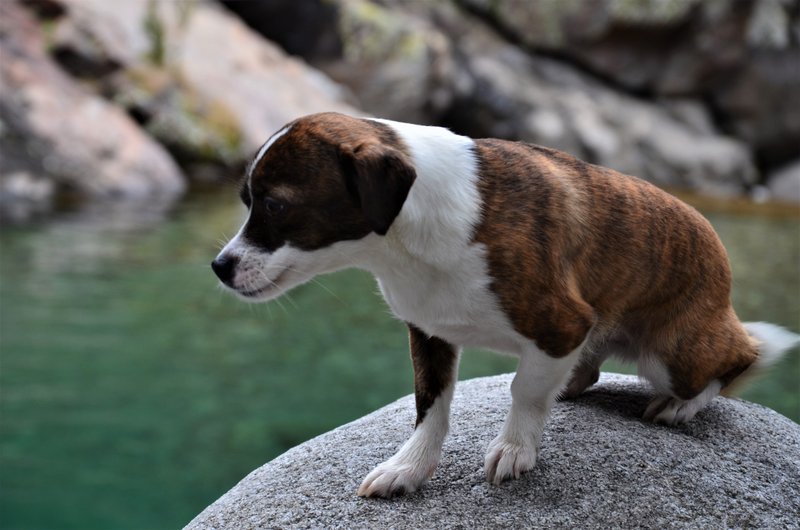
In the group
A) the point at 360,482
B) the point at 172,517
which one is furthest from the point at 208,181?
the point at 360,482

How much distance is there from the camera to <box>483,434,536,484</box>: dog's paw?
293 cm

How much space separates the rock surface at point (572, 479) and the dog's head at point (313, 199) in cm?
86

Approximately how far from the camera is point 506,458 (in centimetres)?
293

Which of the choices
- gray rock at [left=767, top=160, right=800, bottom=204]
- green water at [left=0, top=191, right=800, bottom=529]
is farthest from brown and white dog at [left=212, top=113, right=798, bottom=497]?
gray rock at [left=767, top=160, right=800, bottom=204]

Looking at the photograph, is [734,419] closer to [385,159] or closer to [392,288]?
[392,288]

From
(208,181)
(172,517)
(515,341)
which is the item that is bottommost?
(208,181)

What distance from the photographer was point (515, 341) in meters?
2.76

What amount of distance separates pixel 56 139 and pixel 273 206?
11088 mm

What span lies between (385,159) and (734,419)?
2.06 m

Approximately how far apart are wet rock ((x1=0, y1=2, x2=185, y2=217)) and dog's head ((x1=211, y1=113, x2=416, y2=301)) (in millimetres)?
9972

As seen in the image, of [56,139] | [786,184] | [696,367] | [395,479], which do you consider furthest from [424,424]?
[786,184]

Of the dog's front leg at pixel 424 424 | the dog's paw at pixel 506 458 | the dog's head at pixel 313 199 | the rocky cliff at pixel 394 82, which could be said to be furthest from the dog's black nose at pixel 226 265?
the rocky cliff at pixel 394 82

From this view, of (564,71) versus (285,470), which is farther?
(564,71)

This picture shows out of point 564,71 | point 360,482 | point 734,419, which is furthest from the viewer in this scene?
point 564,71
